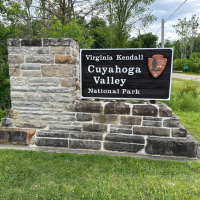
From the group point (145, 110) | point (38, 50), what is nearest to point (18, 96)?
point (38, 50)

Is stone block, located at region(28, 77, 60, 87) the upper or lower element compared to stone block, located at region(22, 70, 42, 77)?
lower

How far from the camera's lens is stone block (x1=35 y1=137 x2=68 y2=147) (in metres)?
3.70

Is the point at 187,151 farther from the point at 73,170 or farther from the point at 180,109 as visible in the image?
the point at 180,109

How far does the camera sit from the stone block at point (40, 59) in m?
3.65

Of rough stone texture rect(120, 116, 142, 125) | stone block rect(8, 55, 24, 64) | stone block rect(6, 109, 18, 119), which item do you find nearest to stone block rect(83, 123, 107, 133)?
rough stone texture rect(120, 116, 142, 125)

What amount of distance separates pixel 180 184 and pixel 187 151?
3.19ft

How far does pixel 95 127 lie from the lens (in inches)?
145

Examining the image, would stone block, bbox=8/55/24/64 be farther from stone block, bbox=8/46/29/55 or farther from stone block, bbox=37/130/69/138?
stone block, bbox=37/130/69/138

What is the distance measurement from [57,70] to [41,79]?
390 mm

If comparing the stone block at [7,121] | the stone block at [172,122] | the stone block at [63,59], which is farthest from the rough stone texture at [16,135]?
the stone block at [172,122]

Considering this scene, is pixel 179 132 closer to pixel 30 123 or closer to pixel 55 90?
pixel 55 90

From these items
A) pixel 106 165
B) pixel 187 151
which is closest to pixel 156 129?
pixel 187 151

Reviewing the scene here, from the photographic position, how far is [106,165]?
302 cm

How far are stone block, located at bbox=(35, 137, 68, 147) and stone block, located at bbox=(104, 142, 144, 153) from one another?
87 cm
